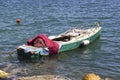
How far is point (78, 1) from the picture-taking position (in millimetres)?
52875

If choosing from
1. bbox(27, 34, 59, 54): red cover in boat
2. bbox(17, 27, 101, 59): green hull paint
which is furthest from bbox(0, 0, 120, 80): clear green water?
bbox(27, 34, 59, 54): red cover in boat

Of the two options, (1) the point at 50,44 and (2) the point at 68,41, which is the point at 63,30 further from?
(1) the point at 50,44

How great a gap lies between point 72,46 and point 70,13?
612 inches

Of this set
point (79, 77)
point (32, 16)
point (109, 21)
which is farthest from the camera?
point (32, 16)

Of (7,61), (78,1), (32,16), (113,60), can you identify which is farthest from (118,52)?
(78,1)

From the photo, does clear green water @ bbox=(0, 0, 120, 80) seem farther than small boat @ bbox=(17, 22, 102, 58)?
No

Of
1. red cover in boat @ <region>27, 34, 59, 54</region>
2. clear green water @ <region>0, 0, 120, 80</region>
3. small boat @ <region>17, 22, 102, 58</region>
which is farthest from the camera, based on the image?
red cover in boat @ <region>27, 34, 59, 54</region>

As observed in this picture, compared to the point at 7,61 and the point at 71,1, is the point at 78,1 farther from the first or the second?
the point at 7,61

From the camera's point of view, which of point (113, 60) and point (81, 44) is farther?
Answer: point (81, 44)

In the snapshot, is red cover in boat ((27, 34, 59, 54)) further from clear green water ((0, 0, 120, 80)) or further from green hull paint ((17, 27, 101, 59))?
green hull paint ((17, 27, 101, 59))

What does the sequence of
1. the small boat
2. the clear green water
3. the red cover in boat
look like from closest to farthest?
the clear green water, the small boat, the red cover in boat

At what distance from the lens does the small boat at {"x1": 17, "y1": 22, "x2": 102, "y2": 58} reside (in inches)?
974

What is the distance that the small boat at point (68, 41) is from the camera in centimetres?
2475

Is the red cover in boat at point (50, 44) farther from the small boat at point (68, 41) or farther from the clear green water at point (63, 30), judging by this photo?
the clear green water at point (63, 30)
